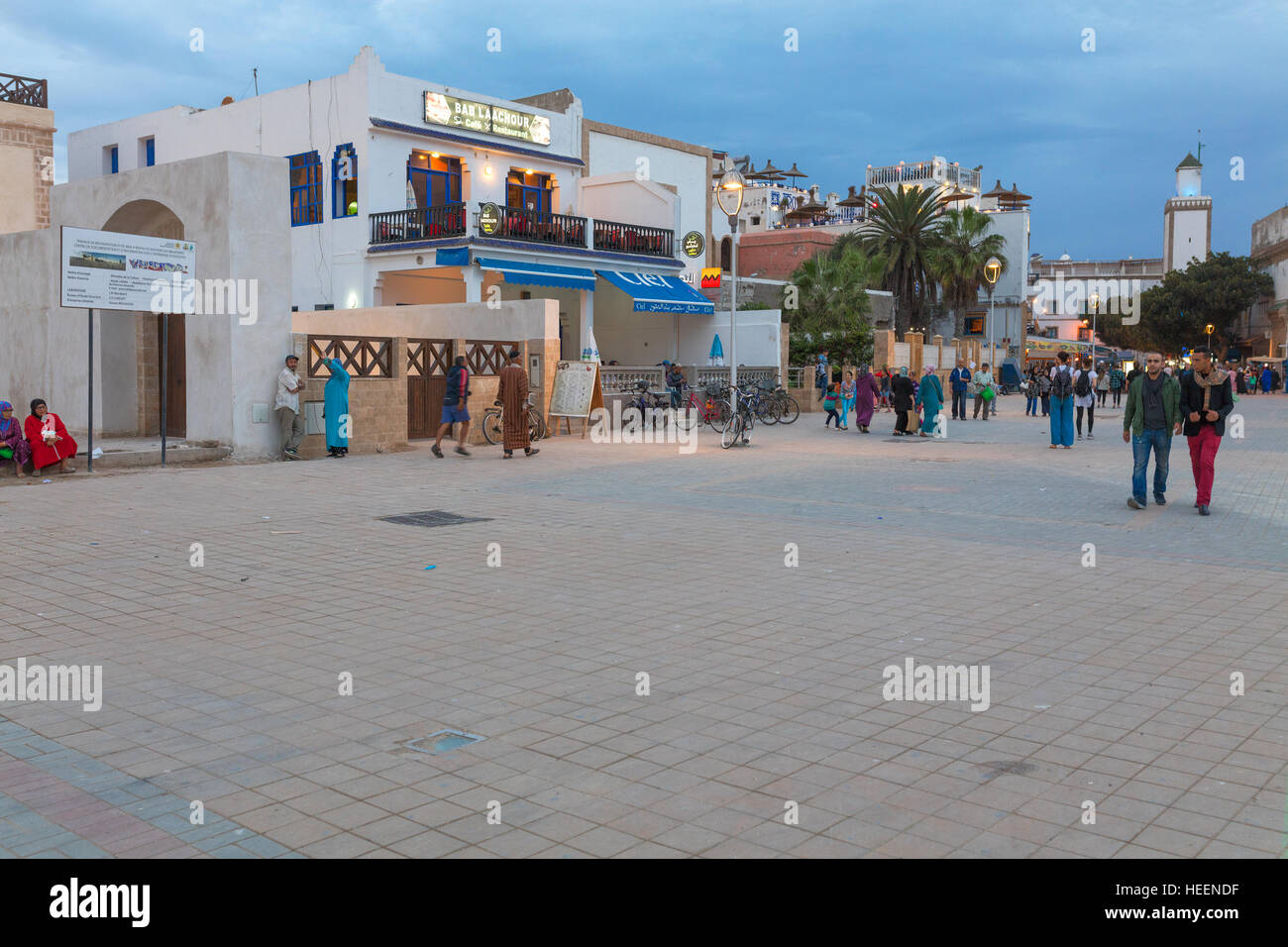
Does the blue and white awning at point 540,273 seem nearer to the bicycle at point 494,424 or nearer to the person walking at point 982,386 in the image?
the bicycle at point 494,424

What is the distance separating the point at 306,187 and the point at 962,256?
1417 inches

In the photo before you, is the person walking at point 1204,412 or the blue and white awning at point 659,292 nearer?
the person walking at point 1204,412

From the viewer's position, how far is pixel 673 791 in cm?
435

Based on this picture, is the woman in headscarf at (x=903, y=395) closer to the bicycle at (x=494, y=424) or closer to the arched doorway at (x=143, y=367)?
the bicycle at (x=494, y=424)

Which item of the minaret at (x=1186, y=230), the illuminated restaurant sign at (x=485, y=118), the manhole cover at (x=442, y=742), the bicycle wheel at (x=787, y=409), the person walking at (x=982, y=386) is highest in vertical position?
the minaret at (x=1186, y=230)

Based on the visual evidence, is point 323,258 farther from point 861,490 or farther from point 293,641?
point 293,641

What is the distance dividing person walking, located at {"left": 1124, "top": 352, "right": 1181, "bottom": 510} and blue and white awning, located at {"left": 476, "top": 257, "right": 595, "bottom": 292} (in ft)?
64.3

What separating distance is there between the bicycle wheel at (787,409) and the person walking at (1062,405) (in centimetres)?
890

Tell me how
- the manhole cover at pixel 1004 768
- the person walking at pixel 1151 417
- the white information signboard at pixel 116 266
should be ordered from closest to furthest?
the manhole cover at pixel 1004 768 < the person walking at pixel 1151 417 < the white information signboard at pixel 116 266

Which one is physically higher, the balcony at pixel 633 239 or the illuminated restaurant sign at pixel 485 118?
the illuminated restaurant sign at pixel 485 118

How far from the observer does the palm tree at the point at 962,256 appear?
54719 mm

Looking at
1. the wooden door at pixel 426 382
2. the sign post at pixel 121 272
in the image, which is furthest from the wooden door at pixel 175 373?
the wooden door at pixel 426 382

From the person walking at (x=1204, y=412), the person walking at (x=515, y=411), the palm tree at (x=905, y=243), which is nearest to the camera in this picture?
the person walking at (x=1204, y=412)

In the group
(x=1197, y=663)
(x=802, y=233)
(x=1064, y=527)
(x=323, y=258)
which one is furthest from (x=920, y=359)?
(x=1197, y=663)
